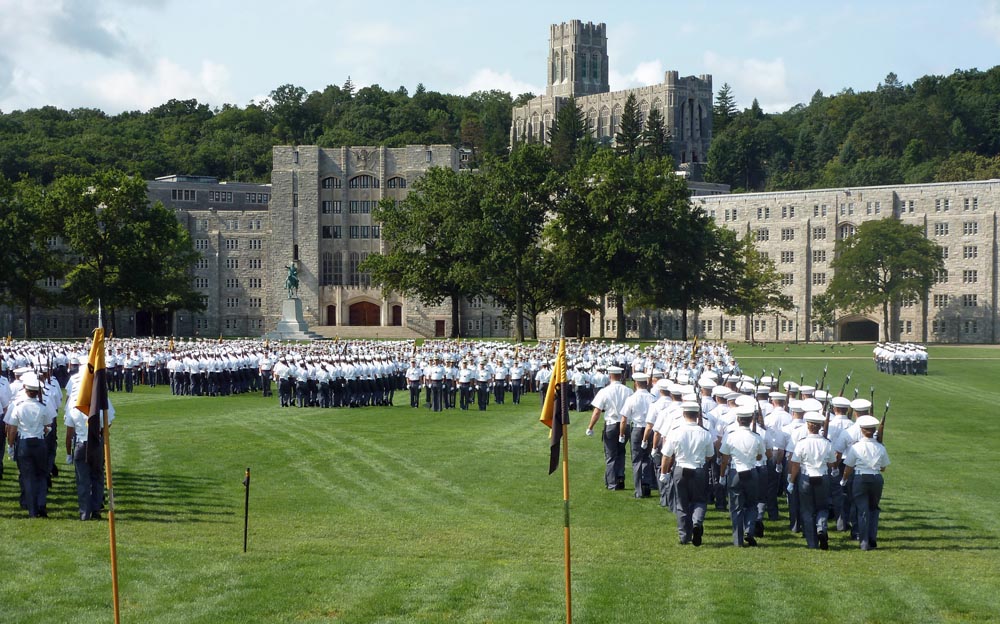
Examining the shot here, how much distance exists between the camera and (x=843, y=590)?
14203 mm

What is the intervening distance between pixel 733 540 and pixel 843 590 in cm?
319

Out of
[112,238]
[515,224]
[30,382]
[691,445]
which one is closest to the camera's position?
[691,445]

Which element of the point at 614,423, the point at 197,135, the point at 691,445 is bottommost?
the point at 614,423

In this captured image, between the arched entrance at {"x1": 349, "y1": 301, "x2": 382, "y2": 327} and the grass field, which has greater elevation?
the arched entrance at {"x1": 349, "y1": 301, "x2": 382, "y2": 327}

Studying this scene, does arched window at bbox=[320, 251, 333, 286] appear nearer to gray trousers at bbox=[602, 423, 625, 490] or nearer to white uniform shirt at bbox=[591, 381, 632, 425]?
gray trousers at bbox=[602, 423, 625, 490]

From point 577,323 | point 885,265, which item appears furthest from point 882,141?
point 577,323

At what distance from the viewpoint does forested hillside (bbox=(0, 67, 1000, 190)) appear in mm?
151375

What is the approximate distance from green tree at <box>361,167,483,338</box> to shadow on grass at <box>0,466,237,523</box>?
6206 cm

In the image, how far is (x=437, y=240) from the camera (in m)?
88.9

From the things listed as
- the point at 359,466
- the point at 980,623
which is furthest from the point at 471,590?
the point at 359,466

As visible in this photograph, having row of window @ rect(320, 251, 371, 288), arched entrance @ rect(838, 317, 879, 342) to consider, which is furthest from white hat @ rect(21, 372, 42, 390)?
arched entrance @ rect(838, 317, 879, 342)

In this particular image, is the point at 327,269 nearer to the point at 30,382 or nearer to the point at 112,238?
the point at 112,238

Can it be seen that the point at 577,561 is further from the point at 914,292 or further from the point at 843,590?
the point at 914,292

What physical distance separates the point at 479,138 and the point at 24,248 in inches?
4288
